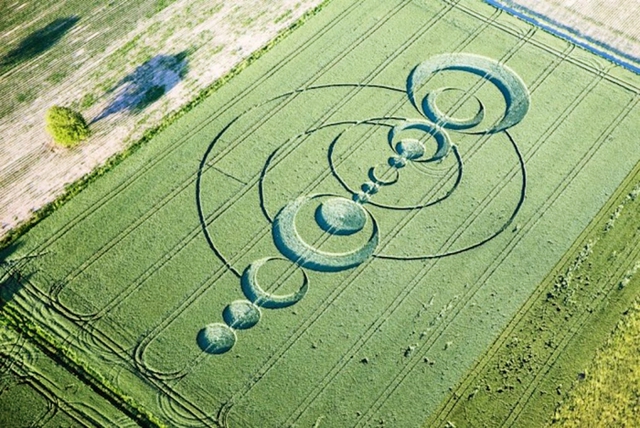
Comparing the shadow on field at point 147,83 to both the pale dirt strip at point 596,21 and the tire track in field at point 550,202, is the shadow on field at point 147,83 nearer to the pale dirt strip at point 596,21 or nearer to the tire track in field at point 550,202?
the pale dirt strip at point 596,21

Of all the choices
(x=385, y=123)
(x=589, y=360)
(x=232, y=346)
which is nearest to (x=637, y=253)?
(x=589, y=360)

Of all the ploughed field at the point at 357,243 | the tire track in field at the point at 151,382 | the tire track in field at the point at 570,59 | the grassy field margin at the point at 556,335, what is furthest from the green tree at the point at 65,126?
the tire track in field at the point at 570,59

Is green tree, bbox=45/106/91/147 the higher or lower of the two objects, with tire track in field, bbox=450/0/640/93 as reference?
lower

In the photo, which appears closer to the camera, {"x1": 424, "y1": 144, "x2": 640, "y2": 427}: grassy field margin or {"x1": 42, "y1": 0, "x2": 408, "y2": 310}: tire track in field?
{"x1": 424, "y1": 144, "x2": 640, "y2": 427}: grassy field margin

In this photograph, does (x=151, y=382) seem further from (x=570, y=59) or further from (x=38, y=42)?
(x=570, y=59)

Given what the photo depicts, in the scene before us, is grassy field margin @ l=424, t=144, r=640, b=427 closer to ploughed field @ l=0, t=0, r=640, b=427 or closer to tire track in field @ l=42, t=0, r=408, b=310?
ploughed field @ l=0, t=0, r=640, b=427

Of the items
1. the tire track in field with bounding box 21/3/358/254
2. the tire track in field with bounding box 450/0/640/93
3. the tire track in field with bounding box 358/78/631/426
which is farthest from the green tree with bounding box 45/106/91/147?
the tire track in field with bounding box 450/0/640/93

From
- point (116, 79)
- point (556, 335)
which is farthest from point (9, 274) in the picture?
point (556, 335)
